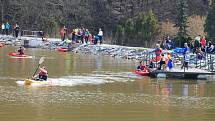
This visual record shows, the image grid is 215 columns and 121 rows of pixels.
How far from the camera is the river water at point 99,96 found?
2641cm

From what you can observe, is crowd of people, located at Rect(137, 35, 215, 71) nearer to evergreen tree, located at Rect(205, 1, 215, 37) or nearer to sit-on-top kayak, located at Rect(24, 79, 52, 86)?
evergreen tree, located at Rect(205, 1, 215, 37)

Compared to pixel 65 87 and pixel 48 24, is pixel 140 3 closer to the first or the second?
pixel 48 24

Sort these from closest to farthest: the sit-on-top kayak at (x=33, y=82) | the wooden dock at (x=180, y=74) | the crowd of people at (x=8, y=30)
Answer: the sit-on-top kayak at (x=33, y=82) < the wooden dock at (x=180, y=74) < the crowd of people at (x=8, y=30)

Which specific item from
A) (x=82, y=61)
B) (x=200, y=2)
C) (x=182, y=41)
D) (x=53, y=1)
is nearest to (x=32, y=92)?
(x=82, y=61)

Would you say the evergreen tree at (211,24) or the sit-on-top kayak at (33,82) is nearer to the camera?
the sit-on-top kayak at (33,82)

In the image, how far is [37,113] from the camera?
85.5 feet

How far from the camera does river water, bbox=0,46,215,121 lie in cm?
2641

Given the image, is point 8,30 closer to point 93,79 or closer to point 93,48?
point 93,48

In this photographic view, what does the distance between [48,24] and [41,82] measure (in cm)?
4171

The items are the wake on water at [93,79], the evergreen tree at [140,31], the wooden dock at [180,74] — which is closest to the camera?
the wake on water at [93,79]

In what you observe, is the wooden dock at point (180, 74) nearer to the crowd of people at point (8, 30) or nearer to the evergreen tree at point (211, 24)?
the evergreen tree at point (211, 24)

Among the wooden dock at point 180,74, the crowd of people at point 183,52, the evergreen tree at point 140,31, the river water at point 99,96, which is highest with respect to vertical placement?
the evergreen tree at point 140,31

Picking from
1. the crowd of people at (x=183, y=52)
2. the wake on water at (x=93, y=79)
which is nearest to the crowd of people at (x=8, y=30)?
the crowd of people at (x=183, y=52)

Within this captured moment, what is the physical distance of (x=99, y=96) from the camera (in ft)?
104
